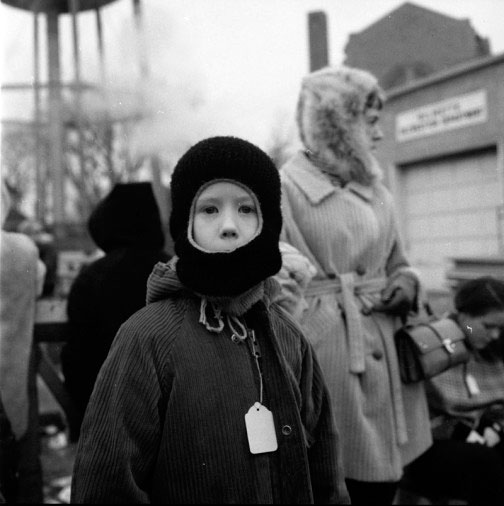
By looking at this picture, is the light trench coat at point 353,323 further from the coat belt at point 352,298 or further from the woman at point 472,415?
the woman at point 472,415

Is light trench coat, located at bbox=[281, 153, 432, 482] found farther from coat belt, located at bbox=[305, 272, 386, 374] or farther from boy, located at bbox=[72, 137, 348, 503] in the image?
boy, located at bbox=[72, 137, 348, 503]

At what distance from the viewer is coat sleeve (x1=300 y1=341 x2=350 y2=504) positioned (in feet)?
4.18

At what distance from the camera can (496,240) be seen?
8750 mm

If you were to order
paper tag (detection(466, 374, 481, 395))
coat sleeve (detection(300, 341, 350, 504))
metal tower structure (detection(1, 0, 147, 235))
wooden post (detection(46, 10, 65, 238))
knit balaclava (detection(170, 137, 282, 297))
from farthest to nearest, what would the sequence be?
wooden post (detection(46, 10, 65, 238)) < metal tower structure (detection(1, 0, 147, 235)) < paper tag (detection(466, 374, 481, 395)) < coat sleeve (detection(300, 341, 350, 504)) < knit balaclava (detection(170, 137, 282, 297))

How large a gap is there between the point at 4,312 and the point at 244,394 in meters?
1.19

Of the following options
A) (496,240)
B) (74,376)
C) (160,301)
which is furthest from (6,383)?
(496,240)

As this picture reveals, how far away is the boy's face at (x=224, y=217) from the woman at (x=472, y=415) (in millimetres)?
1406

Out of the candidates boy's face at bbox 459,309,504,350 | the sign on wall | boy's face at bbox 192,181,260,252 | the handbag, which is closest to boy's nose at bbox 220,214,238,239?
boy's face at bbox 192,181,260,252

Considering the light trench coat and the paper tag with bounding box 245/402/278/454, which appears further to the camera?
the light trench coat

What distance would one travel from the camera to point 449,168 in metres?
9.41

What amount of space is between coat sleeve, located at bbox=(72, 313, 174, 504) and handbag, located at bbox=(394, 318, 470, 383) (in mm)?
1136

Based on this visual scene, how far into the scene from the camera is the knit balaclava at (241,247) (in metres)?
1.17

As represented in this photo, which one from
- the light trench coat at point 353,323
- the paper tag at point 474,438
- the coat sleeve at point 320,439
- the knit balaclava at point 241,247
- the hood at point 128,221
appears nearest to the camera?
the knit balaclava at point 241,247

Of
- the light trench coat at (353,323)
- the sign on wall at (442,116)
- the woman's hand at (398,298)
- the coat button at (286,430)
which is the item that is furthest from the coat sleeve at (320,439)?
the sign on wall at (442,116)
